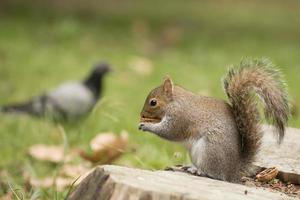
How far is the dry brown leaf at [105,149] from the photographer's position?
3.83 metres

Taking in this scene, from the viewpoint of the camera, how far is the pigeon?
573 cm

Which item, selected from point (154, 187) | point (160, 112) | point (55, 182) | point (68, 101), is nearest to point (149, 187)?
point (154, 187)

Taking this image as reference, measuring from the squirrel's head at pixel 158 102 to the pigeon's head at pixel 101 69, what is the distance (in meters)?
3.32

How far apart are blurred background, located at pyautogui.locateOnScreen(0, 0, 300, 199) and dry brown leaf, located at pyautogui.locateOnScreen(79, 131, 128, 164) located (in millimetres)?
127

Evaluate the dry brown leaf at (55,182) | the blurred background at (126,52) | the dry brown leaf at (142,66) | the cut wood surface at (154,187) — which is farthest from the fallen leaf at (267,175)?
the dry brown leaf at (142,66)

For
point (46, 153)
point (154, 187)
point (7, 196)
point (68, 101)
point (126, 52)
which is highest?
point (126, 52)

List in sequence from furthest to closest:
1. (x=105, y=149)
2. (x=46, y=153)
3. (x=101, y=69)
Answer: (x=101, y=69), (x=46, y=153), (x=105, y=149)

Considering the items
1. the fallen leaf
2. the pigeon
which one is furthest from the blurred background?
the fallen leaf

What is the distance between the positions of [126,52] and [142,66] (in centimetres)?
75

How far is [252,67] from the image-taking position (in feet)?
9.51

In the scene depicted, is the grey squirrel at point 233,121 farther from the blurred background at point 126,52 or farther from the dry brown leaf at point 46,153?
the dry brown leaf at point 46,153

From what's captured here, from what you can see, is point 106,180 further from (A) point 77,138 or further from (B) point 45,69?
(B) point 45,69

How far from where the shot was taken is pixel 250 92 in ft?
9.48

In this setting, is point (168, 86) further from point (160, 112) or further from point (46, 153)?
point (46, 153)
